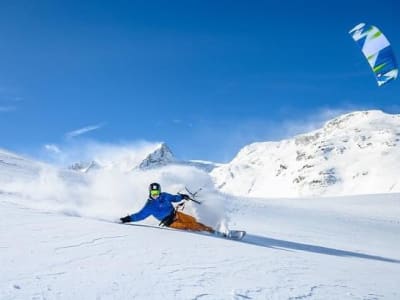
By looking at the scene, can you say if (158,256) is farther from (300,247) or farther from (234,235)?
(300,247)

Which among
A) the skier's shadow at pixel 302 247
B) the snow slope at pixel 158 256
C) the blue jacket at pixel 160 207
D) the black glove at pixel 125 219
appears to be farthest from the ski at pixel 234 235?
the black glove at pixel 125 219

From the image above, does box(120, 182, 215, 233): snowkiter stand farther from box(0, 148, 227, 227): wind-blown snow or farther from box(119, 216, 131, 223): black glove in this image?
box(0, 148, 227, 227): wind-blown snow

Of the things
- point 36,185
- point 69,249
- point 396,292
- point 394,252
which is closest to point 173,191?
point 36,185

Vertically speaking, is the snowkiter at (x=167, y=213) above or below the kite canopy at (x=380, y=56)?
below

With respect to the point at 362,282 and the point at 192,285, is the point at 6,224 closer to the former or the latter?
the point at 192,285

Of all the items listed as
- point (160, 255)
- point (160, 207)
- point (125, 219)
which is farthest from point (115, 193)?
point (160, 255)

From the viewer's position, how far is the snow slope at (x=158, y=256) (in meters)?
5.14

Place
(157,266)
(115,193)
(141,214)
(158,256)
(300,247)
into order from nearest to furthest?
(157,266) → (158,256) → (300,247) → (141,214) → (115,193)

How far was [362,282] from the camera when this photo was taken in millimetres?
6609

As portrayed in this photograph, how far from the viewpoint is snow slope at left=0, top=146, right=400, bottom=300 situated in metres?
5.14

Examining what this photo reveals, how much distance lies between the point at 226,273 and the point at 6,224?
421cm

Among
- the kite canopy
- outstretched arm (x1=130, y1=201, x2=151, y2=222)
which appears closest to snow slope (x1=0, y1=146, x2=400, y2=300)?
outstretched arm (x1=130, y1=201, x2=151, y2=222)

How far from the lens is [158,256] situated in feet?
22.1

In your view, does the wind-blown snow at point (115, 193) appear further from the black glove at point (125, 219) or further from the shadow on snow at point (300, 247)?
the shadow on snow at point (300, 247)
